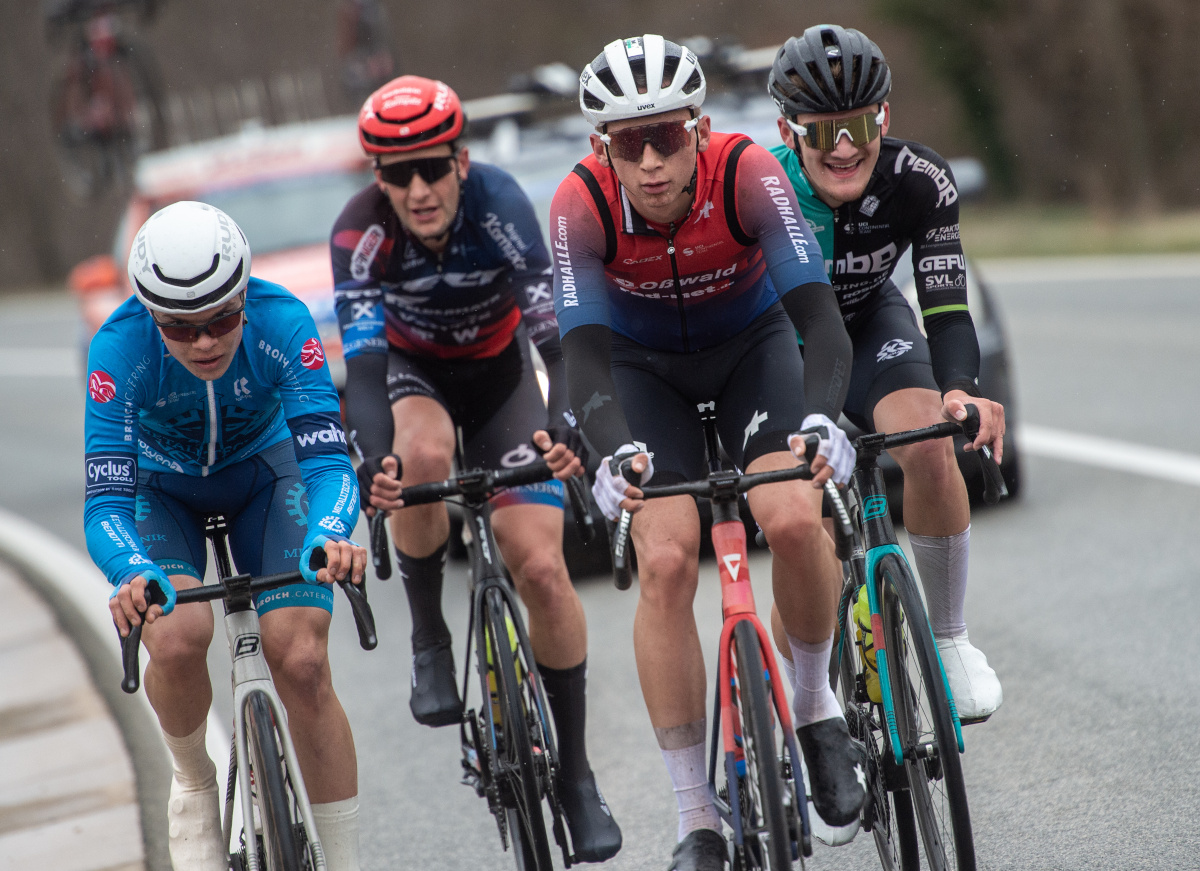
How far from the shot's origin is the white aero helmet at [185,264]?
379 centimetres

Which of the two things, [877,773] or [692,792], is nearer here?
[692,792]

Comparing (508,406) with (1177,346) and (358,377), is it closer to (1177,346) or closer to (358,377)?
(358,377)

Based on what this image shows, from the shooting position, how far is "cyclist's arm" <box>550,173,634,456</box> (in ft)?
12.8

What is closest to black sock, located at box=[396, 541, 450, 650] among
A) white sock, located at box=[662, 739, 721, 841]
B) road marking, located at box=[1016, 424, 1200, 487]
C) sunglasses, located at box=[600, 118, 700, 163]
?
white sock, located at box=[662, 739, 721, 841]

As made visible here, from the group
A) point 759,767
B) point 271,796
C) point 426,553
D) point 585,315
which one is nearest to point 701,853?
point 759,767

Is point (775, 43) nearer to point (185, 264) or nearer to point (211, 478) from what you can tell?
point (211, 478)

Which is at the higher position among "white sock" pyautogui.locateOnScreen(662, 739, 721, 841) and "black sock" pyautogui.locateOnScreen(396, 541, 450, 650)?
"black sock" pyautogui.locateOnScreen(396, 541, 450, 650)

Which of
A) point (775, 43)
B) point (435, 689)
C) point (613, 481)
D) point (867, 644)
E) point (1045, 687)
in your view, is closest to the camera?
point (613, 481)

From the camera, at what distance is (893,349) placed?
177 inches

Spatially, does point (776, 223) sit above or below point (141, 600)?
above

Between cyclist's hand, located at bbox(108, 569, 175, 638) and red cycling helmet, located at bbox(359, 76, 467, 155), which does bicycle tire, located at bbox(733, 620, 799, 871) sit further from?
red cycling helmet, located at bbox(359, 76, 467, 155)

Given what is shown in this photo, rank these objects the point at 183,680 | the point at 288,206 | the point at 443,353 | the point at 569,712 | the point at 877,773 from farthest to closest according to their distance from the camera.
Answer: the point at 288,206
the point at 443,353
the point at 569,712
the point at 877,773
the point at 183,680

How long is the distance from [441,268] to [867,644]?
1.95 metres

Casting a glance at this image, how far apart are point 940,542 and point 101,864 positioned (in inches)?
118
